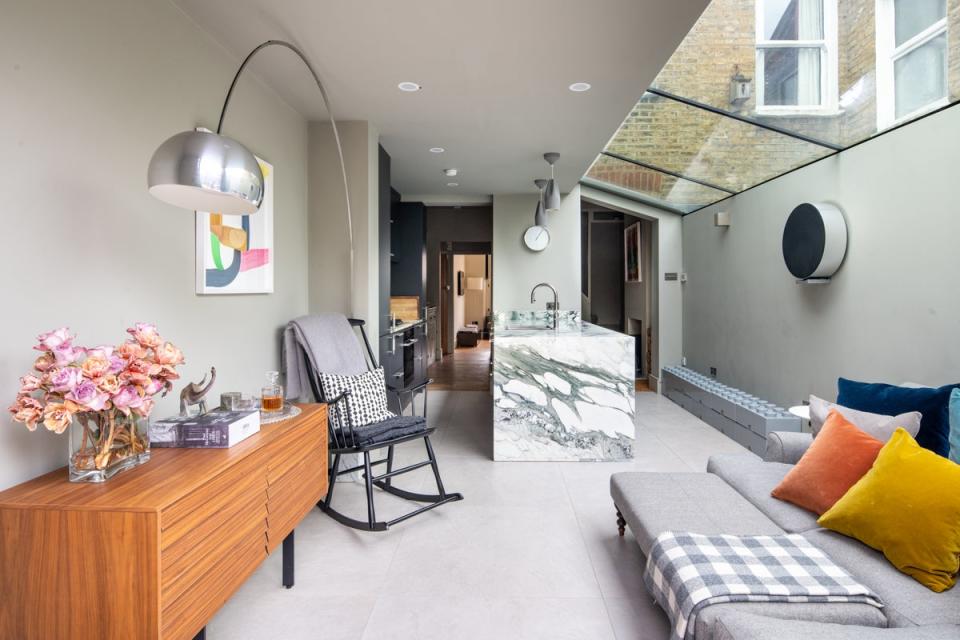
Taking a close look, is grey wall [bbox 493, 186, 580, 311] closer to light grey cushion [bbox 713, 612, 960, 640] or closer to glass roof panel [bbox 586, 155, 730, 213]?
glass roof panel [bbox 586, 155, 730, 213]

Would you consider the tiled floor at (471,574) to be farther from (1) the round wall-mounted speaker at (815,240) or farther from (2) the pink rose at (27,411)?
(1) the round wall-mounted speaker at (815,240)

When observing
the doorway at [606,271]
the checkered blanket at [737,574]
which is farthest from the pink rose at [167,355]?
the doorway at [606,271]

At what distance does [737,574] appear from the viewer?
1.57 m

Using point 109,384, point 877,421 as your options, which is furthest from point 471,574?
point 877,421

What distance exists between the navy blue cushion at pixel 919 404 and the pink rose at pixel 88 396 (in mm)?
2883

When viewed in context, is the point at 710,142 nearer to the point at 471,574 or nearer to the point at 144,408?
the point at 471,574

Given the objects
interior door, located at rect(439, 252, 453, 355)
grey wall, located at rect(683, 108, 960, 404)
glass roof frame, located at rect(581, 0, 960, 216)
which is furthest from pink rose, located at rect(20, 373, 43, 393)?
interior door, located at rect(439, 252, 453, 355)

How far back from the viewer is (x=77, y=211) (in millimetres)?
1693

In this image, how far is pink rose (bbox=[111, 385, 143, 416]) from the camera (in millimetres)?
1440

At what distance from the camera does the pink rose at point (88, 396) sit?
137cm

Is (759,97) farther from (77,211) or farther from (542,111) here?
(77,211)

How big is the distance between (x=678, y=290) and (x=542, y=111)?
392cm

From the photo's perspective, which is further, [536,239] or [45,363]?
[536,239]

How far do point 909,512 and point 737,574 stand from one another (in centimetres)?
61
